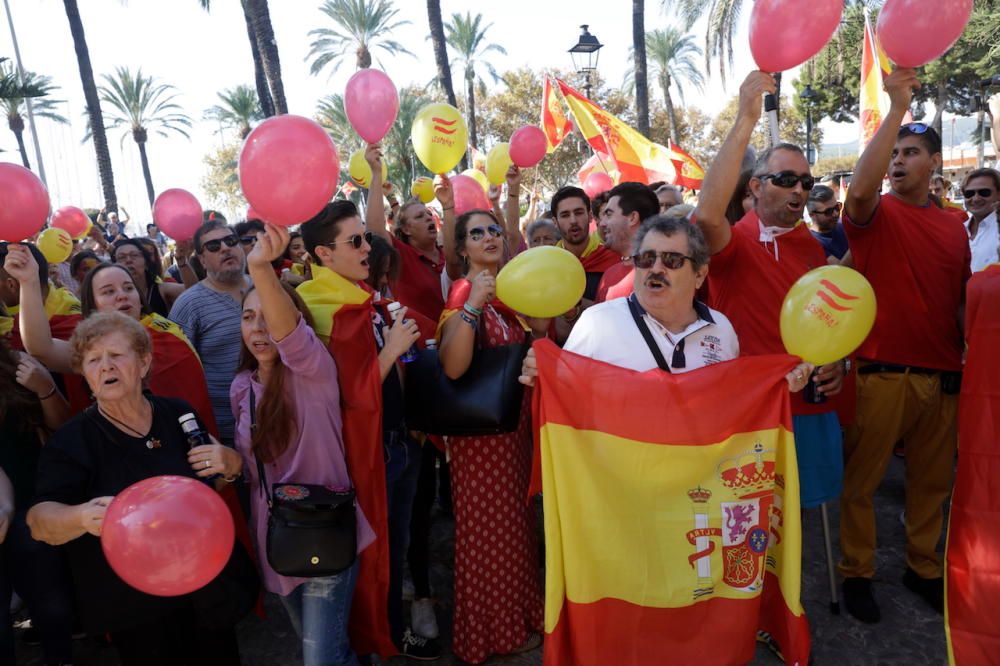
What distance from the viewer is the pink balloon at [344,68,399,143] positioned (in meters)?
4.13

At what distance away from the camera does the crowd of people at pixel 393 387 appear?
2287 millimetres

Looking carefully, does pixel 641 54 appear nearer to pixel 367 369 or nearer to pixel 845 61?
pixel 845 61

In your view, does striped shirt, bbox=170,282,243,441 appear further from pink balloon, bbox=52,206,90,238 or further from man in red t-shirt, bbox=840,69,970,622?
pink balloon, bbox=52,206,90,238

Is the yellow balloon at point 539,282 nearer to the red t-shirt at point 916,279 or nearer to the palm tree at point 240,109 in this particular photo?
the red t-shirt at point 916,279

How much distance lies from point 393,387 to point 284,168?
1.00 metres

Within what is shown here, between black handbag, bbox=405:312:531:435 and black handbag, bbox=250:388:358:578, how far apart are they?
2.04 ft

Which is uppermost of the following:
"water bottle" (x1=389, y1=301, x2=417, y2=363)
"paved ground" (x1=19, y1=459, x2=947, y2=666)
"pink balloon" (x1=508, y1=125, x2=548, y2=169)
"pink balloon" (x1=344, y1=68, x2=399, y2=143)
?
"pink balloon" (x1=344, y1=68, x2=399, y2=143)

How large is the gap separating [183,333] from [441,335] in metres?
1.42

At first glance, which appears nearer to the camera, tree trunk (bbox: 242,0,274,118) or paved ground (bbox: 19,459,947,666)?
paved ground (bbox: 19,459,947,666)

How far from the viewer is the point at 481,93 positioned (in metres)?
32.7

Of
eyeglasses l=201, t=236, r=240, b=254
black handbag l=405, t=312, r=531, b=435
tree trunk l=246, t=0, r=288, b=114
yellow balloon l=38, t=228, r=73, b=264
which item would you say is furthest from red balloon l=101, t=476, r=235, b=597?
tree trunk l=246, t=0, r=288, b=114

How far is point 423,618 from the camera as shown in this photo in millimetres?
3125

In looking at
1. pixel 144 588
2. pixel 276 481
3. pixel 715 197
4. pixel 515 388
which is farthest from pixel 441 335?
pixel 144 588

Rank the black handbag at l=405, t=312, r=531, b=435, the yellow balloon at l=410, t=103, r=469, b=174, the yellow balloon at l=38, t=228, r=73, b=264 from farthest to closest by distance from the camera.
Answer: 1. the yellow balloon at l=38, t=228, r=73, b=264
2. the yellow balloon at l=410, t=103, r=469, b=174
3. the black handbag at l=405, t=312, r=531, b=435
